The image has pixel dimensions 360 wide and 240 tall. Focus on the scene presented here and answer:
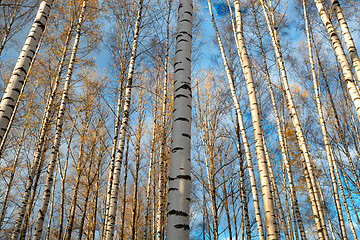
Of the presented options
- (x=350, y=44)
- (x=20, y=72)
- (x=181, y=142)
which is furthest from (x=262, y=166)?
(x=20, y=72)

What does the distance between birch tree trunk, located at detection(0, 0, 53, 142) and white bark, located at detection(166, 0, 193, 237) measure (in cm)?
232

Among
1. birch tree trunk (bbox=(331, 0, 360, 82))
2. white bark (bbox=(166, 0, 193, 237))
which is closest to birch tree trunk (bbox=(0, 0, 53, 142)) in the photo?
white bark (bbox=(166, 0, 193, 237))

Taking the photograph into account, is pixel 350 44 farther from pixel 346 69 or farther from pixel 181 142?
pixel 181 142

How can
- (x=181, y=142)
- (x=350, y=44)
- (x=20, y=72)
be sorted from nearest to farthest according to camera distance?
(x=181, y=142), (x=20, y=72), (x=350, y=44)

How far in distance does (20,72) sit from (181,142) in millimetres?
2805

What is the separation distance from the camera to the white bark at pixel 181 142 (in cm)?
183

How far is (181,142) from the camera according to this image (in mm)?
2156

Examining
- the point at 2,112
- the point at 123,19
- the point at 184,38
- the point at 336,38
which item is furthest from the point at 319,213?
the point at 123,19

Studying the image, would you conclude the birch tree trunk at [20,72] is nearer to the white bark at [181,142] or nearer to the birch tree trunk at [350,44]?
the white bark at [181,142]

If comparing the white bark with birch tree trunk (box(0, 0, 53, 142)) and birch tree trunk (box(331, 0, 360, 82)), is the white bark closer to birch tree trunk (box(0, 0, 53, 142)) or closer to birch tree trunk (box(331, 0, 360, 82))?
birch tree trunk (box(0, 0, 53, 142))

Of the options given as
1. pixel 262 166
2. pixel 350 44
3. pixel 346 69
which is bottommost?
pixel 262 166

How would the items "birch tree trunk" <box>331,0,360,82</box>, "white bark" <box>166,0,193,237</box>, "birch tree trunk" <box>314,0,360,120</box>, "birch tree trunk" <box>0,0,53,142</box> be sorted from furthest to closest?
"birch tree trunk" <box>331,0,360,82</box>, "birch tree trunk" <box>314,0,360,120</box>, "birch tree trunk" <box>0,0,53,142</box>, "white bark" <box>166,0,193,237</box>

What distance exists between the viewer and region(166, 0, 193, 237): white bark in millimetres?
1831

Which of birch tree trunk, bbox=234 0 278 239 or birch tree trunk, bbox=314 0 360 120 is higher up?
birch tree trunk, bbox=314 0 360 120
